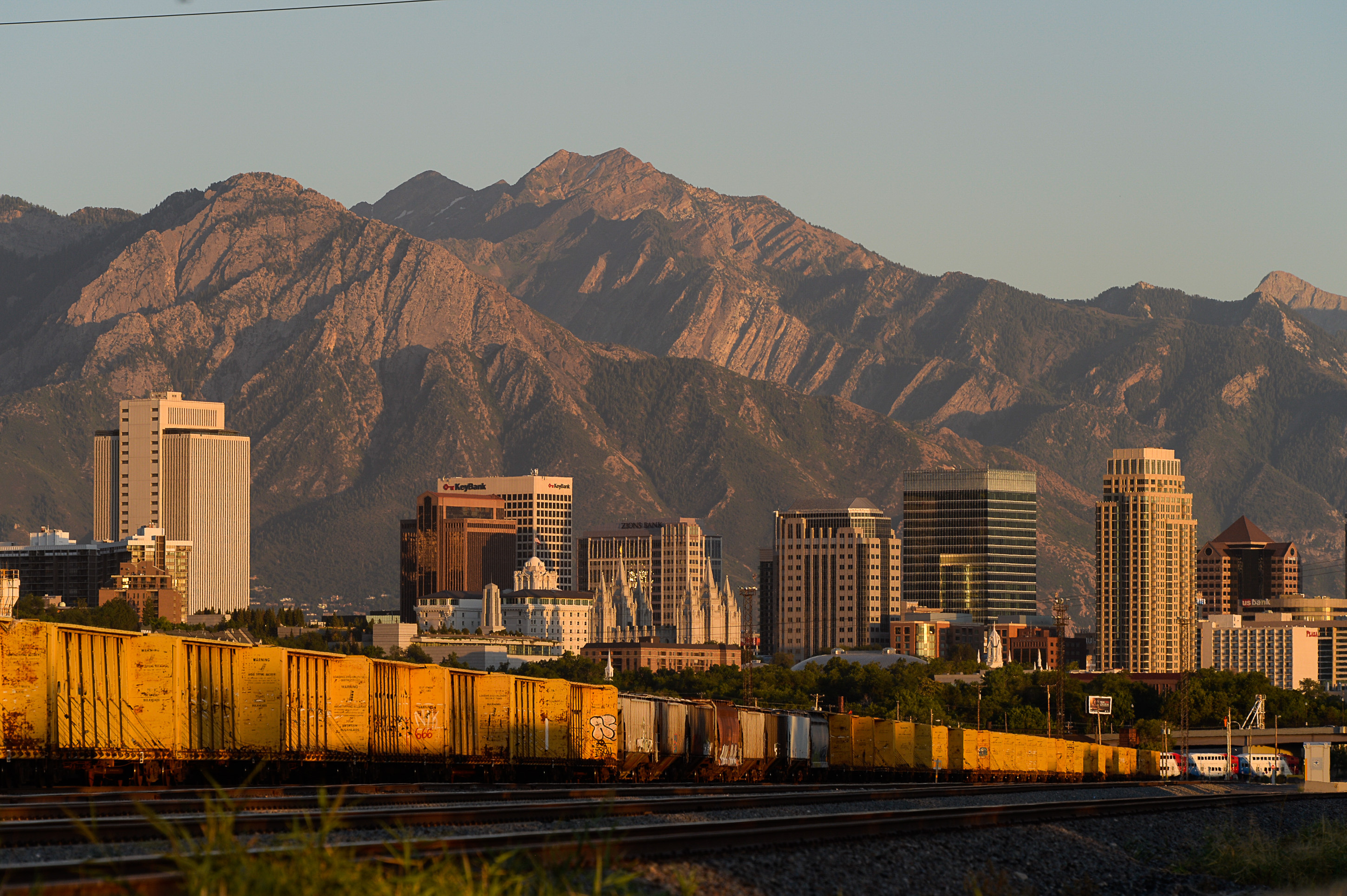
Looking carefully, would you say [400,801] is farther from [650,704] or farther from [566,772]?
[650,704]

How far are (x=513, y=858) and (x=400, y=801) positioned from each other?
1631 cm

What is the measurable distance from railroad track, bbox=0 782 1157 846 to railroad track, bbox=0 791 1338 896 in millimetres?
852

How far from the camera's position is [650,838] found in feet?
106

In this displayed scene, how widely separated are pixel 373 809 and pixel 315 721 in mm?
17732

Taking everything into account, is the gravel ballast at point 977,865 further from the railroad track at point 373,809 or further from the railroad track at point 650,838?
the railroad track at point 373,809

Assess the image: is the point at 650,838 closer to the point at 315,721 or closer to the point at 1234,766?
the point at 315,721

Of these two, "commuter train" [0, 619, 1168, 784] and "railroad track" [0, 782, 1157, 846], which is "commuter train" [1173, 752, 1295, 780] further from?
"railroad track" [0, 782, 1157, 846]

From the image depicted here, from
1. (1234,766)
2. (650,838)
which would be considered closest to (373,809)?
(650,838)

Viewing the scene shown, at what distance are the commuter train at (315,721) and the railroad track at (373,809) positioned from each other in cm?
306

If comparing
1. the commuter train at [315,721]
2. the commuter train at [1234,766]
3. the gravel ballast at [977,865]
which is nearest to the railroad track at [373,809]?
the commuter train at [315,721]

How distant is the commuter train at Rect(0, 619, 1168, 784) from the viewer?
4884 cm

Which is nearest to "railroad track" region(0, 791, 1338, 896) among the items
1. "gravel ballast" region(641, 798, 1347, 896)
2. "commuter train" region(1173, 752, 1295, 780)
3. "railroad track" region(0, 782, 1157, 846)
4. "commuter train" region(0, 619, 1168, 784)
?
"gravel ballast" region(641, 798, 1347, 896)

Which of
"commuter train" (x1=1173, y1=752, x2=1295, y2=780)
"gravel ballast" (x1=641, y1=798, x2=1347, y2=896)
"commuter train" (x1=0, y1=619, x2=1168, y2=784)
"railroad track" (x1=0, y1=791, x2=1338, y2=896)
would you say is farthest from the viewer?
"commuter train" (x1=1173, y1=752, x2=1295, y2=780)

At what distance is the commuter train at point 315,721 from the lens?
48844 mm
